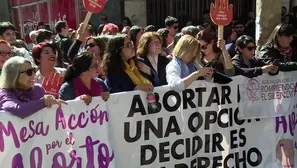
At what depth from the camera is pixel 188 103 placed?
4.61m

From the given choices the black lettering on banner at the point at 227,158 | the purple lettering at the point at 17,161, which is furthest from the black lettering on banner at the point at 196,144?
the purple lettering at the point at 17,161

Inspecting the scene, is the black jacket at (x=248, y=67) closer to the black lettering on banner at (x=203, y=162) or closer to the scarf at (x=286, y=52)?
the scarf at (x=286, y=52)

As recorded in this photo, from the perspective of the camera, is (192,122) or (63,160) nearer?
(63,160)

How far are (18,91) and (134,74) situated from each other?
47.8 inches

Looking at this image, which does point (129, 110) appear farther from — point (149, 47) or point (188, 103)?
point (149, 47)

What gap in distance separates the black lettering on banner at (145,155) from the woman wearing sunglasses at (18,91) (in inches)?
42.8

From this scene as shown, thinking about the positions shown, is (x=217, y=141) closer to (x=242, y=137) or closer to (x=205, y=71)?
(x=242, y=137)

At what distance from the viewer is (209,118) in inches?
186

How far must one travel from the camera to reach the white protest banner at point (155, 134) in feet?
12.7

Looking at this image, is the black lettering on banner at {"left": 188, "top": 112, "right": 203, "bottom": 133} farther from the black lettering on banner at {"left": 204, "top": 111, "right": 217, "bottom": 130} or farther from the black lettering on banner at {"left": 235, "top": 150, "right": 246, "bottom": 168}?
the black lettering on banner at {"left": 235, "top": 150, "right": 246, "bottom": 168}

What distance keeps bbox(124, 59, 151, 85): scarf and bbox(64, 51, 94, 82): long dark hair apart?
1.57 feet

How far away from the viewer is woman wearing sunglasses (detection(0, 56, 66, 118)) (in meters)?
3.68

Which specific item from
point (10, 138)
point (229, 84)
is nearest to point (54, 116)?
point (10, 138)

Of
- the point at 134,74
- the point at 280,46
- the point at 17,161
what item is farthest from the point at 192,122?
the point at 17,161
